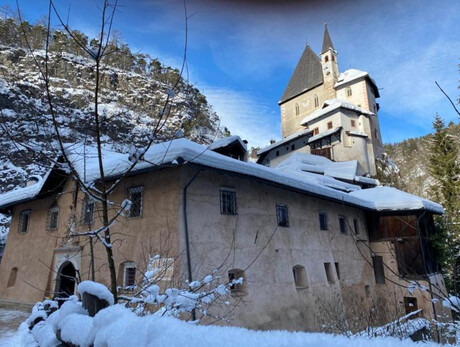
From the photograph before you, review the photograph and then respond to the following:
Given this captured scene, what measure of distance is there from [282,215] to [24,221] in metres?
11.7

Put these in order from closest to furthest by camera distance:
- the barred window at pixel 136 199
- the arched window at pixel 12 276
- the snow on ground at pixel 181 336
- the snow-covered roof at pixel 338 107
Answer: the snow on ground at pixel 181 336, the barred window at pixel 136 199, the arched window at pixel 12 276, the snow-covered roof at pixel 338 107

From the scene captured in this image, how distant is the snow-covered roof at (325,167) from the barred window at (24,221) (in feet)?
64.4

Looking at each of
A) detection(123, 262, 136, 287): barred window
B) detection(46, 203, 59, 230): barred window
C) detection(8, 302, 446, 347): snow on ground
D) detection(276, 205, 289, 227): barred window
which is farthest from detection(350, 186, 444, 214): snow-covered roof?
detection(8, 302, 446, 347): snow on ground

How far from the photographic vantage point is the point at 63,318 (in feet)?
9.45

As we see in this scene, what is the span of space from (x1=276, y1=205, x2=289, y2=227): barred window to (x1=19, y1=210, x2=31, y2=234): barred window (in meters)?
11.2

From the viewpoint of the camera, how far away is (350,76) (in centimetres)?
3988

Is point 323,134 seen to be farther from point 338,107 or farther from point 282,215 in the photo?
point 282,215

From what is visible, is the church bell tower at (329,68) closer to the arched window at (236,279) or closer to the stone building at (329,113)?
the stone building at (329,113)

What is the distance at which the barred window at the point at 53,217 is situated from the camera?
1235 centimetres

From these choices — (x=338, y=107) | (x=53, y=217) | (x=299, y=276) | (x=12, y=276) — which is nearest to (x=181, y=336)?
(x=299, y=276)

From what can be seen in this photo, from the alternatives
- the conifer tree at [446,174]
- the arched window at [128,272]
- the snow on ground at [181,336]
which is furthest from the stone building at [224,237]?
the conifer tree at [446,174]

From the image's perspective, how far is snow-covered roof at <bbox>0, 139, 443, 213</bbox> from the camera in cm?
759

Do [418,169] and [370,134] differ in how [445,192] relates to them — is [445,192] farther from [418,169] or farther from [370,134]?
[418,169]

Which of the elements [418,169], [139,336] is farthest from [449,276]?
[418,169]
